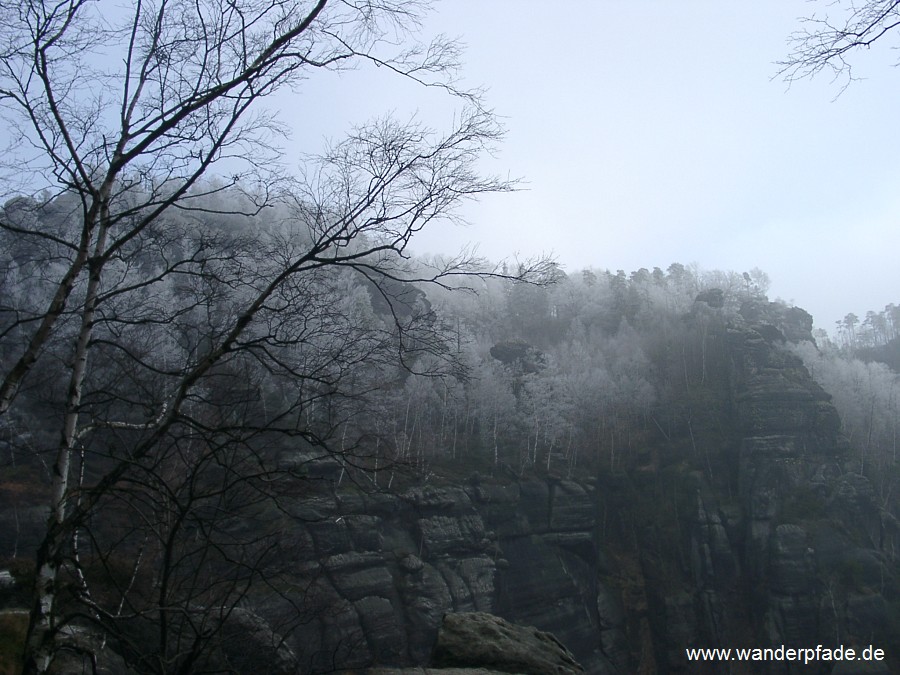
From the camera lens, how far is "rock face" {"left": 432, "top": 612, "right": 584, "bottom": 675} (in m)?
8.09

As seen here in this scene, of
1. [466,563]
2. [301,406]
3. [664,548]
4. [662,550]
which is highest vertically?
[301,406]

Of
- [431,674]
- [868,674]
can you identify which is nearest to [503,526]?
[868,674]

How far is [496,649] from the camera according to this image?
27.0 ft

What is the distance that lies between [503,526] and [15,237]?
3117 cm

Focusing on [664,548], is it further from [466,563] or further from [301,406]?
[301,406]

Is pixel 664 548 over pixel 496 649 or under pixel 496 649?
under

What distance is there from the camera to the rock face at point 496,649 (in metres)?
8.09

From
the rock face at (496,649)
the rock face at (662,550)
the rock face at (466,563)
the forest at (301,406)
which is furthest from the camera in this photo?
the rock face at (662,550)

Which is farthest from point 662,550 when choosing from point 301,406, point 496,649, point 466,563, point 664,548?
point 301,406

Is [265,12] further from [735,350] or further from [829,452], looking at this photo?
[735,350]

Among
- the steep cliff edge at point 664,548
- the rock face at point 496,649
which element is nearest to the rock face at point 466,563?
the steep cliff edge at point 664,548

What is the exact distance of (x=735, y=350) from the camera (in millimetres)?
45750

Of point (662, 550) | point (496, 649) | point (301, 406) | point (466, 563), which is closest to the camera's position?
point (301, 406)

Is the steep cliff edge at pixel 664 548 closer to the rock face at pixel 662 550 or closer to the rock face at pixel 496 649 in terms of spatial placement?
the rock face at pixel 662 550
